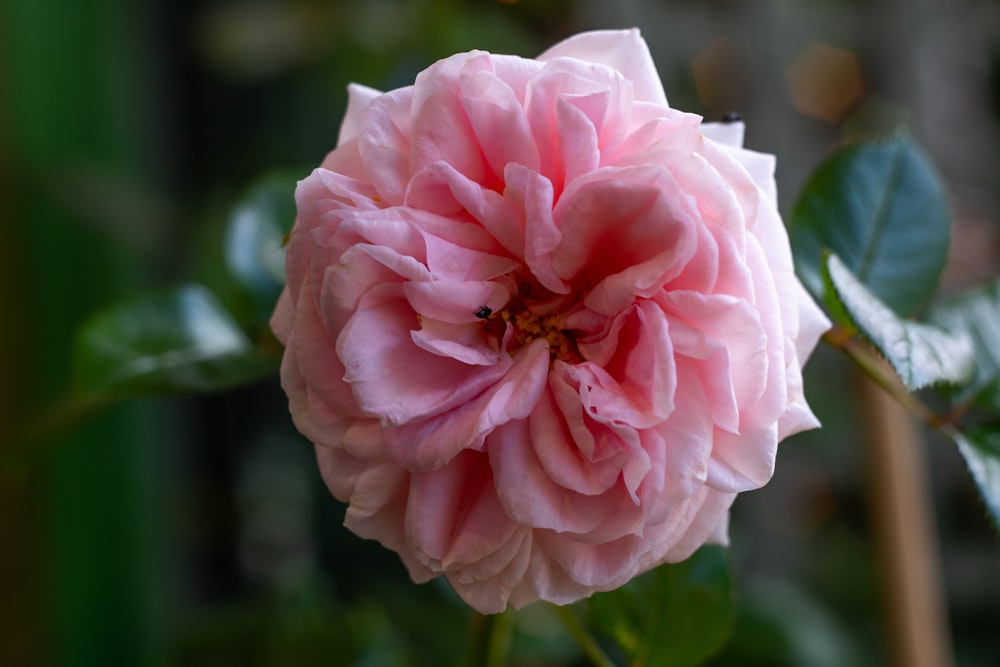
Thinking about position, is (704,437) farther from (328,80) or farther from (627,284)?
(328,80)

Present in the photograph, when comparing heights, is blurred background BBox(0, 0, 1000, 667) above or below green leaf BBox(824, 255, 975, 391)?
below

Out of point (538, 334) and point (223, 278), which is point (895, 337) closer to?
point (538, 334)

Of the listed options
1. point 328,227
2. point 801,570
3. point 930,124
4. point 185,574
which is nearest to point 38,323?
point 185,574

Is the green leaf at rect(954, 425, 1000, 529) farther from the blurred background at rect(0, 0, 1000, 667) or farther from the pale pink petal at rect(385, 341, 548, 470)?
the blurred background at rect(0, 0, 1000, 667)

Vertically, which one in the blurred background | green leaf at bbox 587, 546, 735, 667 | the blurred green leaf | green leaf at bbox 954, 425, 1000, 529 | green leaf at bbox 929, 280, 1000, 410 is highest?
green leaf at bbox 929, 280, 1000, 410

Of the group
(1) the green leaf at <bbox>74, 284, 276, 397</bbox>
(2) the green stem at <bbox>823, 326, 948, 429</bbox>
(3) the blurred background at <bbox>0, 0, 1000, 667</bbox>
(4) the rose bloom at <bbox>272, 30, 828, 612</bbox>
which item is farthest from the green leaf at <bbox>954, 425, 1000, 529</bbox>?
(3) the blurred background at <bbox>0, 0, 1000, 667</bbox>

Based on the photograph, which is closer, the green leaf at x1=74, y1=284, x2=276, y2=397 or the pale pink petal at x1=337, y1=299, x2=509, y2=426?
the pale pink petal at x1=337, y1=299, x2=509, y2=426
